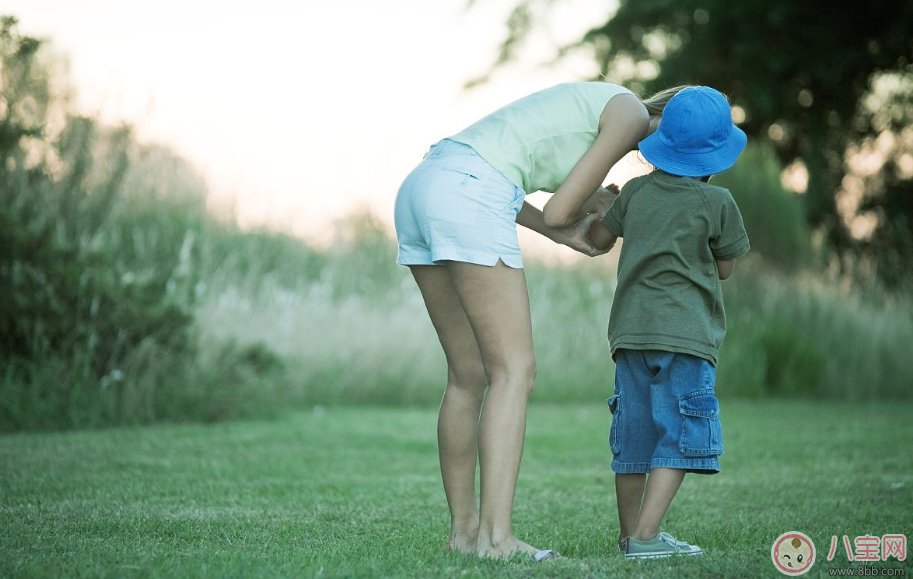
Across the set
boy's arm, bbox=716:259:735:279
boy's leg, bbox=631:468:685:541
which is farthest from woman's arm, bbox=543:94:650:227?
boy's leg, bbox=631:468:685:541

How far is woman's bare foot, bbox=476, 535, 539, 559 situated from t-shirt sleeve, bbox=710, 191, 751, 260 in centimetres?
109

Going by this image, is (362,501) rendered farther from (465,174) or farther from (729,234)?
(729,234)

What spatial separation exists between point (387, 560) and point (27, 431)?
410cm

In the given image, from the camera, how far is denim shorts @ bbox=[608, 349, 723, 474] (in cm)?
301

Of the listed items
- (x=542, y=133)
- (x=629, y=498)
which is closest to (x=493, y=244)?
(x=542, y=133)

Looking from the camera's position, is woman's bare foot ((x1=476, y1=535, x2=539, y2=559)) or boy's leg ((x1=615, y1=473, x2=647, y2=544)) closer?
woman's bare foot ((x1=476, y1=535, x2=539, y2=559))

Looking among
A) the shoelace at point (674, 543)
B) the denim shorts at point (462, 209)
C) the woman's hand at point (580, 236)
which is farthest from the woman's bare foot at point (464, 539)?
the woman's hand at point (580, 236)

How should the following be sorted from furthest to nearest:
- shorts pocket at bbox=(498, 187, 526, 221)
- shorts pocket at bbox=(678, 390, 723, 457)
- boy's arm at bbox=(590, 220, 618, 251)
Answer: boy's arm at bbox=(590, 220, 618, 251) < shorts pocket at bbox=(678, 390, 723, 457) < shorts pocket at bbox=(498, 187, 526, 221)

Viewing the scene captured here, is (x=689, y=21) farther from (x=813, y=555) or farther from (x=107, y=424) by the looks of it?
(x=813, y=555)

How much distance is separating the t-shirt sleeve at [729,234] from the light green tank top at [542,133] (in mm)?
474

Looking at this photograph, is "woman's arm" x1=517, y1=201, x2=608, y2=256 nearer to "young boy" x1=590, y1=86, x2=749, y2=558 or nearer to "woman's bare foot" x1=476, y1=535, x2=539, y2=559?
"young boy" x1=590, y1=86, x2=749, y2=558

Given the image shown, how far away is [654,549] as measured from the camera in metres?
2.95

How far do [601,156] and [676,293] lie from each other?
49cm

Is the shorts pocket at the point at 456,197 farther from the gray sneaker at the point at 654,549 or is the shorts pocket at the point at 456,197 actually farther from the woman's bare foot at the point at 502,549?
the gray sneaker at the point at 654,549
